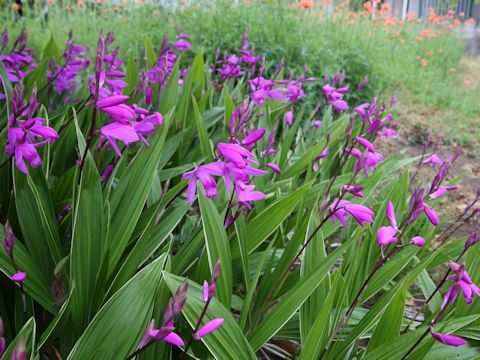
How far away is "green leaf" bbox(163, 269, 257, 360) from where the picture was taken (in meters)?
0.99

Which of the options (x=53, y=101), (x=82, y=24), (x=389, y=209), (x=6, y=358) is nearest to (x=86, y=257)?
(x=6, y=358)

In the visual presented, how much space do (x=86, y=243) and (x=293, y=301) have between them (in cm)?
51

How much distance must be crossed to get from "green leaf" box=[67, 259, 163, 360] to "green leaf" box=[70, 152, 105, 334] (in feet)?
0.44

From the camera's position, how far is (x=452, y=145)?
4844 millimetres

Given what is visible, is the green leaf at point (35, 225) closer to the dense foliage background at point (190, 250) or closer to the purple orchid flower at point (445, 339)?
the dense foliage background at point (190, 250)

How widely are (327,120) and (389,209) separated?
64.9 inches

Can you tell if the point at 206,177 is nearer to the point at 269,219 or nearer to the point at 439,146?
the point at 269,219

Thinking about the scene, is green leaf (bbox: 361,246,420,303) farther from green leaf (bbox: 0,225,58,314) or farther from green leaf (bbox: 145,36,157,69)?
green leaf (bbox: 145,36,157,69)

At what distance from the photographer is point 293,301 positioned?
3.67ft

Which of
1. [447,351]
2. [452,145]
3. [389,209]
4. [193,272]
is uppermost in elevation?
[389,209]

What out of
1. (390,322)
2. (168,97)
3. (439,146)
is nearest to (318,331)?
(390,322)

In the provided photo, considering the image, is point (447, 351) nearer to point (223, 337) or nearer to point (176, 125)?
point (223, 337)

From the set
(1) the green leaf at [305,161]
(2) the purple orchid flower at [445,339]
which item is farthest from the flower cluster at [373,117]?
(2) the purple orchid flower at [445,339]

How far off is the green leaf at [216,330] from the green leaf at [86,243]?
0.79 feet
